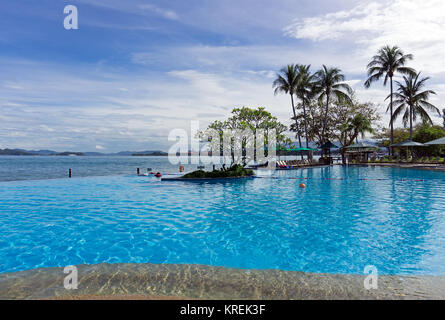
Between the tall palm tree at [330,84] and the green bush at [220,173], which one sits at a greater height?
the tall palm tree at [330,84]

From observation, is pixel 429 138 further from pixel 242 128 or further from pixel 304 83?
pixel 242 128

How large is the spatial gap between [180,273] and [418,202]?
1168 cm

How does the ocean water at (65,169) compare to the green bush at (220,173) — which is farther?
the ocean water at (65,169)

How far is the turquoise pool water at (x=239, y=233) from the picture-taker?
5.72 meters

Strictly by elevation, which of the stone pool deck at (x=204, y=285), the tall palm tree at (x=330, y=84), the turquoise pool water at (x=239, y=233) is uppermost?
the tall palm tree at (x=330, y=84)

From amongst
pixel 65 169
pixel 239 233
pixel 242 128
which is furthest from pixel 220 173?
pixel 65 169

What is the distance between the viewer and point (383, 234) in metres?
7.04

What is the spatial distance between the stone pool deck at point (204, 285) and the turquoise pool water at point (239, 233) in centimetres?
128

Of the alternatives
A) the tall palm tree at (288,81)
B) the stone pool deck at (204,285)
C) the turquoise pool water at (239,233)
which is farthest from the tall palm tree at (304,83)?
the stone pool deck at (204,285)

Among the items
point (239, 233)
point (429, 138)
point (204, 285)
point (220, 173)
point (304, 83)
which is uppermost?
point (304, 83)

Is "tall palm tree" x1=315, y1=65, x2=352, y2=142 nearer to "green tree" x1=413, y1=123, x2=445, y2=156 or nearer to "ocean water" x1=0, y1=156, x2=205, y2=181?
"green tree" x1=413, y1=123, x2=445, y2=156

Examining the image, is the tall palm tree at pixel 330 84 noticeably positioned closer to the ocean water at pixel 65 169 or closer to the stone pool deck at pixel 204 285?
the ocean water at pixel 65 169

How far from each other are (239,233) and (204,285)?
3.73 metres

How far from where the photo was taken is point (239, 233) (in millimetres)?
7496
